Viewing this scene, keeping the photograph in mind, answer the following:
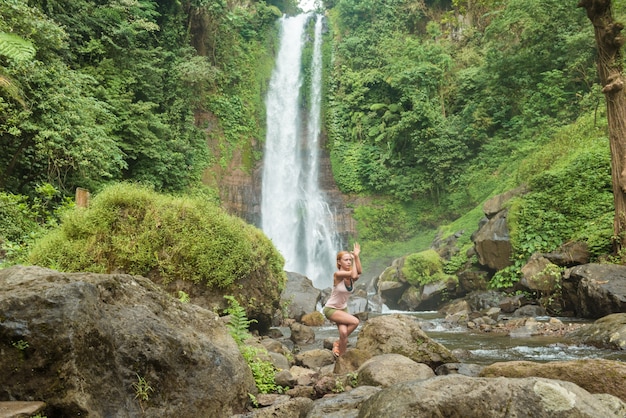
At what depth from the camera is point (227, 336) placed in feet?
13.7

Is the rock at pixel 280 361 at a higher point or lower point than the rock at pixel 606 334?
lower

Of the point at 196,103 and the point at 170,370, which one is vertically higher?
the point at 196,103

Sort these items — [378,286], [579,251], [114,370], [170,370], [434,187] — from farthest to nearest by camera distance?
[434,187] → [378,286] → [579,251] → [170,370] → [114,370]

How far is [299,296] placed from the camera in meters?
13.3

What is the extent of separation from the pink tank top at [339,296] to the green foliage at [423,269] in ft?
33.2

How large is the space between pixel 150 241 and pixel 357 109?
2243 centimetres

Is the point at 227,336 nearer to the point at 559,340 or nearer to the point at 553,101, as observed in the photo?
the point at 559,340

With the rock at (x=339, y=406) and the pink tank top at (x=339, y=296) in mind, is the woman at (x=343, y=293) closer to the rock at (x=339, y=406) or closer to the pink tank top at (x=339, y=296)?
the pink tank top at (x=339, y=296)

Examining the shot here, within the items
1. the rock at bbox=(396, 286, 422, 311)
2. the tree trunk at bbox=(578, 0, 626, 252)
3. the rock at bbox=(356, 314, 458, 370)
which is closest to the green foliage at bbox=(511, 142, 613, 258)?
the tree trunk at bbox=(578, 0, 626, 252)

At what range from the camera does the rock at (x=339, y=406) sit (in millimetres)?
3609

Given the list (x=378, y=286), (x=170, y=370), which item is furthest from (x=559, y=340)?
(x=378, y=286)

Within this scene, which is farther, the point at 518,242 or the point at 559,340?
the point at 518,242

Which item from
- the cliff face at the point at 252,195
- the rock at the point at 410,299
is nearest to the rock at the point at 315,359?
the rock at the point at 410,299

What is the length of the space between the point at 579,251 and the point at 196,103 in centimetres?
2017
